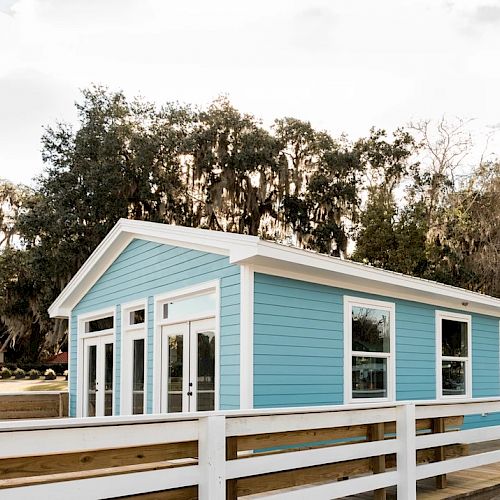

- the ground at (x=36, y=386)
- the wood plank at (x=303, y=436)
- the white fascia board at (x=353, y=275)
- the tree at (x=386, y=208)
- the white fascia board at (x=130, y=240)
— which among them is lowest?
the ground at (x=36, y=386)

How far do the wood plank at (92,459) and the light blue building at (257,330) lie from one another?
3369 millimetres

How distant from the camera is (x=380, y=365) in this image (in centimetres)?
958

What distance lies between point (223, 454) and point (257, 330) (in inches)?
137

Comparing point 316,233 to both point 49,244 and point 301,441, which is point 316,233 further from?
point 301,441

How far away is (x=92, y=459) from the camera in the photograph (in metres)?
3.92

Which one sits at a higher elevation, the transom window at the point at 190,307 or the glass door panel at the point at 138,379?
the transom window at the point at 190,307

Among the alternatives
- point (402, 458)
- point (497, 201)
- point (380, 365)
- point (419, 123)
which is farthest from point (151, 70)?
point (402, 458)

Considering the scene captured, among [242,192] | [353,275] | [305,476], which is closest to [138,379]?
[353,275]

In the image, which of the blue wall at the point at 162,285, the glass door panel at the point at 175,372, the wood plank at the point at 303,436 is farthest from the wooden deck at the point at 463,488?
the glass door panel at the point at 175,372

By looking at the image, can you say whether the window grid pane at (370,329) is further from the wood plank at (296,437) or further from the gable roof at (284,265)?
the wood plank at (296,437)

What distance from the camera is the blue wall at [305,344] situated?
791 cm

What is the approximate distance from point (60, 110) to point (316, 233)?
919 cm

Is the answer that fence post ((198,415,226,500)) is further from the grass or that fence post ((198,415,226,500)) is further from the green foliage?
the grass

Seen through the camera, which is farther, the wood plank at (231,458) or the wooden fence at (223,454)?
the wood plank at (231,458)
